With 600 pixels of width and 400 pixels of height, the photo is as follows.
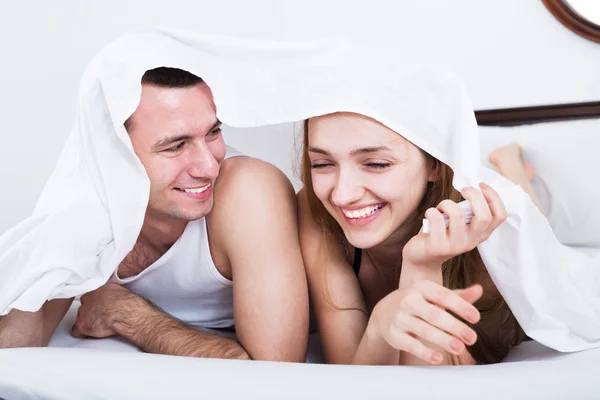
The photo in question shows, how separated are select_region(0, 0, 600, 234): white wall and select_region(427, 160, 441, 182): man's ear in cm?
110

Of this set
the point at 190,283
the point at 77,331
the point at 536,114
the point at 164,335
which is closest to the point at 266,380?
the point at 164,335

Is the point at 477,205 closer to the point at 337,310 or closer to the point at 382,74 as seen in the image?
the point at 382,74

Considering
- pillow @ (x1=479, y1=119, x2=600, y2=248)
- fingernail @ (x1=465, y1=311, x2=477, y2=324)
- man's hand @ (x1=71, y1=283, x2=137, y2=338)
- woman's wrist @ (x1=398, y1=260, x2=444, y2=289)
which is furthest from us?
pillow @ (x1=479, y1=119, x2=600, y2=248)

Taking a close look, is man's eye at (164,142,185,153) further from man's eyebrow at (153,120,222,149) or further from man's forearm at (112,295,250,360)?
man's forearm at (112,295,250,360)

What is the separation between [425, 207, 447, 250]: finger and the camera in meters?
1.16

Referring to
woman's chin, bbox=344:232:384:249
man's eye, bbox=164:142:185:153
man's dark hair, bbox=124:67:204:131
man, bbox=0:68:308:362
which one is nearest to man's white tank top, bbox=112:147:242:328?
man, bbox=0:68:308:362

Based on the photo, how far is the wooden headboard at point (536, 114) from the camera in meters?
2.46

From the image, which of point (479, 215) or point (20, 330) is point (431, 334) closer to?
point (479, 215)

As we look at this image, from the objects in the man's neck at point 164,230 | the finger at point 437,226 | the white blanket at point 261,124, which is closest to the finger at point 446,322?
the finger at point 437,226

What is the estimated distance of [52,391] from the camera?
43.1 inches

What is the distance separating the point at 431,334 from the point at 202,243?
80 centimetres

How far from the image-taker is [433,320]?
3.52 ft

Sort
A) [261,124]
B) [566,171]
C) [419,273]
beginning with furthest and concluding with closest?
1. [566,171]
2. [261,124]
3. [419,273]

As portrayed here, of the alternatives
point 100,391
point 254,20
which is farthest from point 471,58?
point 100,391
